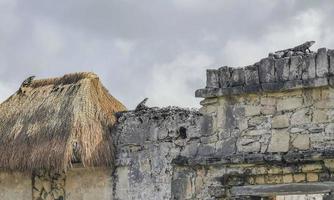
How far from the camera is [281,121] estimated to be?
7652mm

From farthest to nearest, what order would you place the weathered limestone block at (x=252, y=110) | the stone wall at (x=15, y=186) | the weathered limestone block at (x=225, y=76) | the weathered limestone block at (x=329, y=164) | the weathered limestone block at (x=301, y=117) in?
1. the stone wall at (x=15, y=186)
2. the weathered limestone block at (x=225, y=76)
3. the weathered limestone block at (x=252, y=110)
4. the weathered limestone block at (x=301, y=117)
5. the weathered limestone block at (x=329, y=164)

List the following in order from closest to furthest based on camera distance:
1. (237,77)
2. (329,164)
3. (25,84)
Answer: (329,164) → (237,77) → (25,84)

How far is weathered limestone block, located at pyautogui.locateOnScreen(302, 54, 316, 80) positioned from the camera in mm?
7496

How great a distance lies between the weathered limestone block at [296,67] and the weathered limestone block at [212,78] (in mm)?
769

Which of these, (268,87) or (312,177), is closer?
(312,177)

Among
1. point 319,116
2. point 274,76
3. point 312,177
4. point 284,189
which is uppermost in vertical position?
point 274,76

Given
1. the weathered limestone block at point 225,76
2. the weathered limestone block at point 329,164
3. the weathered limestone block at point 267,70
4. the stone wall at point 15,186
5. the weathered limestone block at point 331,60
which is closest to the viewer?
the weathered limestone block at point 329,164

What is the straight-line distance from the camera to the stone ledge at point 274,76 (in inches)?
293

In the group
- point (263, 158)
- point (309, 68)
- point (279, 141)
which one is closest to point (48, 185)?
point (263, 158)

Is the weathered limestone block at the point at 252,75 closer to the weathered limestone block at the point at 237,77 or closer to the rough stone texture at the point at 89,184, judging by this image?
the weathered limestone block at the point at 237,77

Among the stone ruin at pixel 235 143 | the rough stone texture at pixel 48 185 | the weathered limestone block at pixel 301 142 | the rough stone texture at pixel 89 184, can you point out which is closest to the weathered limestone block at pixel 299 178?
the stone ruin at pixel 235 143

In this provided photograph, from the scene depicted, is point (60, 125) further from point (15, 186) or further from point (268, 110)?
point (268, 110)

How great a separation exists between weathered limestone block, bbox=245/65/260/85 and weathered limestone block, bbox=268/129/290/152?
0.51 meters

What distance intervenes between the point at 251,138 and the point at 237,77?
0.60 metres
